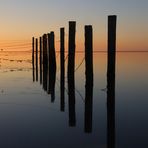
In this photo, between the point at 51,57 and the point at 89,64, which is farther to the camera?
the point at 51,57

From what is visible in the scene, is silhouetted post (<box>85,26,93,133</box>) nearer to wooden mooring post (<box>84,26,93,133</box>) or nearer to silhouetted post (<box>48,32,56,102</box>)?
wooden mooring post (<box>84,26,93,133</box>)

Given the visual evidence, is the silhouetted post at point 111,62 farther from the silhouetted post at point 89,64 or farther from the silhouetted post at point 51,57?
the silhouetted post at point 51,57

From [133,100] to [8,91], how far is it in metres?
5.21

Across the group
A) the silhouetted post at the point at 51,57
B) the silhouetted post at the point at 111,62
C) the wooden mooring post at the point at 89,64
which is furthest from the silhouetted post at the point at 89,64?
the silhouetted post at the point at 51,57

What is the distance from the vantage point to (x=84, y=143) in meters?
9.30

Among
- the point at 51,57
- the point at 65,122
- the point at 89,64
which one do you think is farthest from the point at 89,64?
the point at 51,57

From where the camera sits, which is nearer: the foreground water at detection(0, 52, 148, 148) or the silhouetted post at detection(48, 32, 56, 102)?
the foreground water at detection(0, 52, 148, 148)

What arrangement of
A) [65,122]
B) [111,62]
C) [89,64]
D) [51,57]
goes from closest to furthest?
[65,122] → [111,62] → [89,64] → [51,57]

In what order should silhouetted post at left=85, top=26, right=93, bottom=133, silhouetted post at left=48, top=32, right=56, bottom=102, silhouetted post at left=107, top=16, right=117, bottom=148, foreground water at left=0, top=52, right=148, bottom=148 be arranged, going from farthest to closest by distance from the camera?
silhouetted post at left=48, top=32, right=56, bottom=102
silhouetted post at left=85, top=26, right=93, bottom=133
silhouetted post at left=107, top=16, right=117, bottom=148
foreground water at left=0, top=52, right=148, bottom=148

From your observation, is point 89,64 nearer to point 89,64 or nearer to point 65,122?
point 89,64

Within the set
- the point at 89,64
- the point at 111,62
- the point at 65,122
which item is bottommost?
the point at 65,122

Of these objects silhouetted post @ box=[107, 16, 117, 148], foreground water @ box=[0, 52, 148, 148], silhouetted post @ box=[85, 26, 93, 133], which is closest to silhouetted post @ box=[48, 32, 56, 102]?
silhouetted post @ box=[85, 26, 93, 133]

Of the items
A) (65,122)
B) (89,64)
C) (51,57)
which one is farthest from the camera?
(51,57)

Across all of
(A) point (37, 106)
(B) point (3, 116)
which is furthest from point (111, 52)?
(B) point (3, 116)
